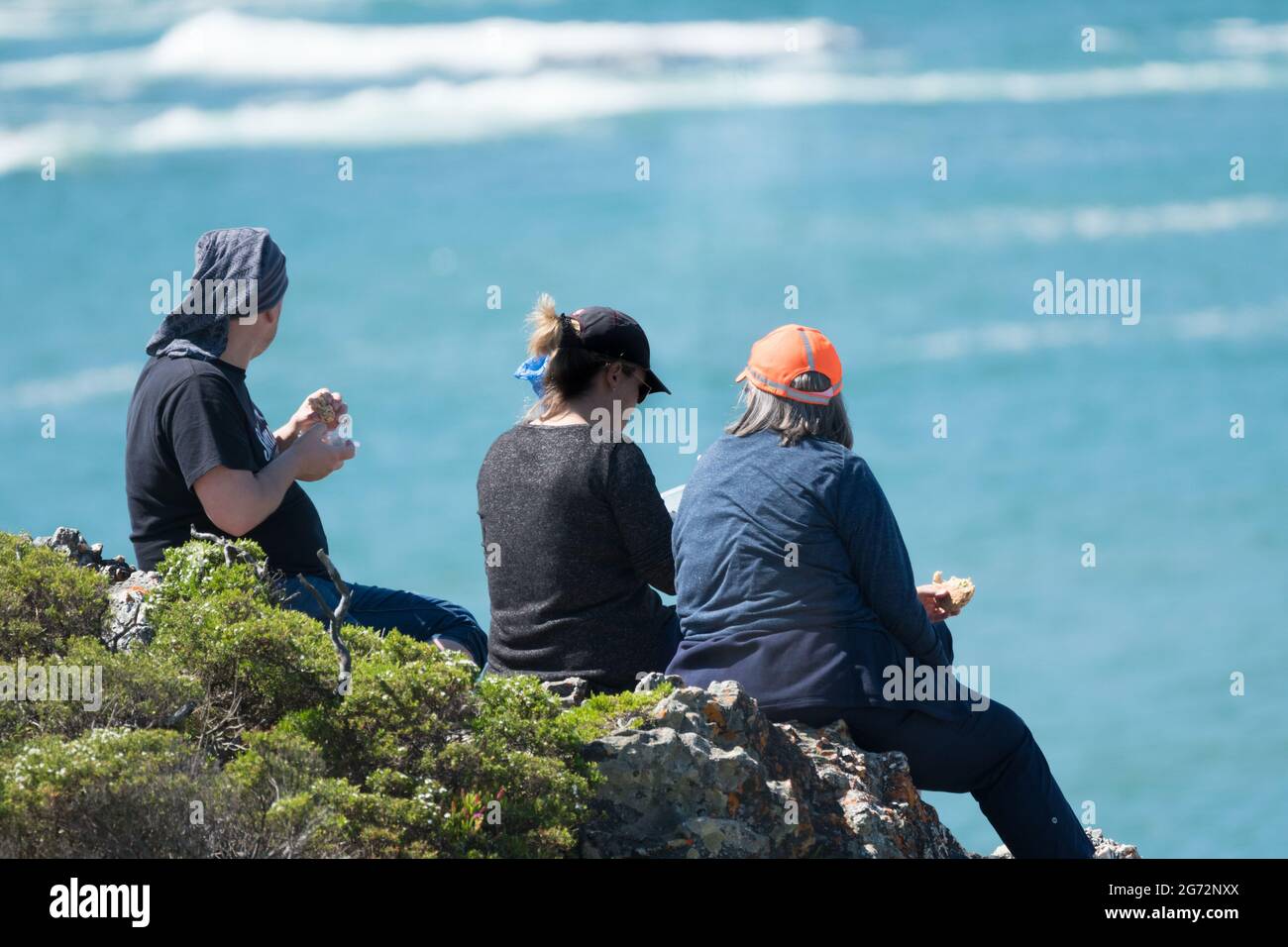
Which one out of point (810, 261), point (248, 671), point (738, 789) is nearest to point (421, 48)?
point (810, 261)

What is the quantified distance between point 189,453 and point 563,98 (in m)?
25.9

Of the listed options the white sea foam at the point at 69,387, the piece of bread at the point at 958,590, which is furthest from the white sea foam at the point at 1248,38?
the piece of bread at the point at 958,590

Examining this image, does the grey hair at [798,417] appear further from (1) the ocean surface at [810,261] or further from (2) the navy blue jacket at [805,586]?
(1) the ocean surface at [810,261]

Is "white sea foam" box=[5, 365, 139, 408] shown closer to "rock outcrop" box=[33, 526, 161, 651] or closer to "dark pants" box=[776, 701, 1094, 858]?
"rock outcrop" box=[33, 526, 161, 651]

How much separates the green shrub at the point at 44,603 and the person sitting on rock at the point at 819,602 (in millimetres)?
1607

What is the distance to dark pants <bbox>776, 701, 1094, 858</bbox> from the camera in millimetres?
4574

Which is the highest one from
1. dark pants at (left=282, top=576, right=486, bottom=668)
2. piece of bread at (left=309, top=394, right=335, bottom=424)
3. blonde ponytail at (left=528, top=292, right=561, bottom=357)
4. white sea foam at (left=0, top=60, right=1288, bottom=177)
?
white sea foam at (left=0, top=60, right=1288, bottom=177)

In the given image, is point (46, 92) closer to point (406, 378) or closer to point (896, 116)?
point (406, 378)

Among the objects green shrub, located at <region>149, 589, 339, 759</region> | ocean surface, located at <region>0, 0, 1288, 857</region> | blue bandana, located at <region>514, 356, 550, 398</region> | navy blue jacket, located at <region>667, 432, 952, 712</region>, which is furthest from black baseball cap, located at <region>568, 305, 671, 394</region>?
ocean surface, located at <region>0, 0, 1288, 857</region>

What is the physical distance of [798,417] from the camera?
466 cm

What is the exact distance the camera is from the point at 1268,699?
20.5 m

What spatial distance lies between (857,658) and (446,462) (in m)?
18.8

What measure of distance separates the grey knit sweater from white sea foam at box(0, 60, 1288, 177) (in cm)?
2472
